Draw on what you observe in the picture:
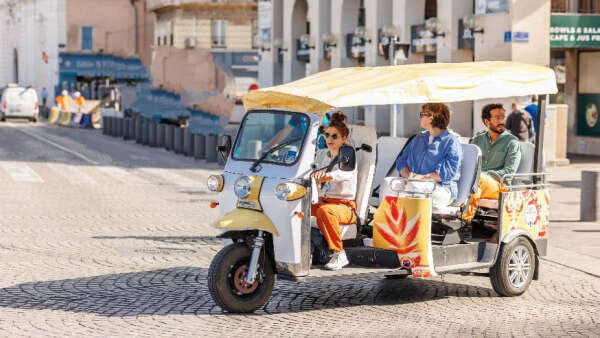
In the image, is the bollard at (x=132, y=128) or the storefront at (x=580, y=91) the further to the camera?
the bollard at (x=132, y=128)

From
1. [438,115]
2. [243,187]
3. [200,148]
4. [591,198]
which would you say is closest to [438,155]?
[438,115]

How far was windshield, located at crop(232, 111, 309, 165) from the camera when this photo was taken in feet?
31.1

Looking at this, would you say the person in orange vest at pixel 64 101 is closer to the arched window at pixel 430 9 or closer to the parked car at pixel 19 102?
the parked car at pixel 19 102

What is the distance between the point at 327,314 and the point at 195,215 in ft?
25.5

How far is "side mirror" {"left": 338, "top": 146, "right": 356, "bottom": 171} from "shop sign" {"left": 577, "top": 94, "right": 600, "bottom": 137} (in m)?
22.7

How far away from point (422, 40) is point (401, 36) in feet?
5.44

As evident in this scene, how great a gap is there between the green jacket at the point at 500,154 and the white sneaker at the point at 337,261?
2.05 m

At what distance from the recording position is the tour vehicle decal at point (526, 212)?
410 inches

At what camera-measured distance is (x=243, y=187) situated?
31.0ft

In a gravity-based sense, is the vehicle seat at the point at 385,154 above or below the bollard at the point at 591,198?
above

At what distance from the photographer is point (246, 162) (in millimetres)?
9773

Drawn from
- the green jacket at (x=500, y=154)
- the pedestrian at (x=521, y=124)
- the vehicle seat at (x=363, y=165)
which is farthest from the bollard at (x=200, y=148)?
the vehicle seat at (x=363, y=165)

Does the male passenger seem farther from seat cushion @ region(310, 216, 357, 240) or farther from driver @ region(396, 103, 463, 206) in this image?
seat cushion @ region(310, 216, 357, 240)

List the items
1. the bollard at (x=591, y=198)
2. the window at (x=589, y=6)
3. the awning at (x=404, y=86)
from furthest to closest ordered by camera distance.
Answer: the window at (x=589, y=6) → the bollard at (x=591, y=198) → the awning at (x=404, y=86)
